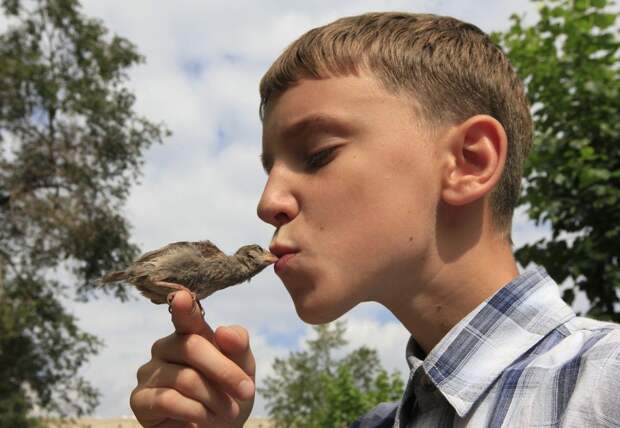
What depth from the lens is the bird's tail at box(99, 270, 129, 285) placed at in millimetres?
2004

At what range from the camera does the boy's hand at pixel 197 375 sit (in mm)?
2016

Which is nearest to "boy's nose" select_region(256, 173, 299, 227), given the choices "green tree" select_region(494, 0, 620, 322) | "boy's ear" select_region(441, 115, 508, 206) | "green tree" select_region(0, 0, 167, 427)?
"boy's ear" select_region(441, 115, 508, 206)

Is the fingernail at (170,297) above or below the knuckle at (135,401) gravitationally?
above

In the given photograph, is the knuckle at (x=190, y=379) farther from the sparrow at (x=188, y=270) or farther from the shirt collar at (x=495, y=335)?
the shirt collar at (x=495, y=335)

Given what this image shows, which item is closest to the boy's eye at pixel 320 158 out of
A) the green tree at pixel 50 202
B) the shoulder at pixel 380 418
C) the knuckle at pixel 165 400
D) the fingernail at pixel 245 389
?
the fingernail at pixel 245 389

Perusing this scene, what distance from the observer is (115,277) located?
2.03 meters

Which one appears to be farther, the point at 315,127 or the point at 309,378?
the point at 309,378

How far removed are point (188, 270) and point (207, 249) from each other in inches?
4.4

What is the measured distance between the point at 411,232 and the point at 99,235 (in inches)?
644

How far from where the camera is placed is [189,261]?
2.00 m

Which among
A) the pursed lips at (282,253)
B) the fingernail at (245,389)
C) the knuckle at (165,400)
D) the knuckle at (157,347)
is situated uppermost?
the pursed lips at (282,253)

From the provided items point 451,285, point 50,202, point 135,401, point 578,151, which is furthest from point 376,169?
point 50,202

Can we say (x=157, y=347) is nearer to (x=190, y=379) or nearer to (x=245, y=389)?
(x=190, y=379)

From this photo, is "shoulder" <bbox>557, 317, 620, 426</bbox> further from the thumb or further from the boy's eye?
the thumb
